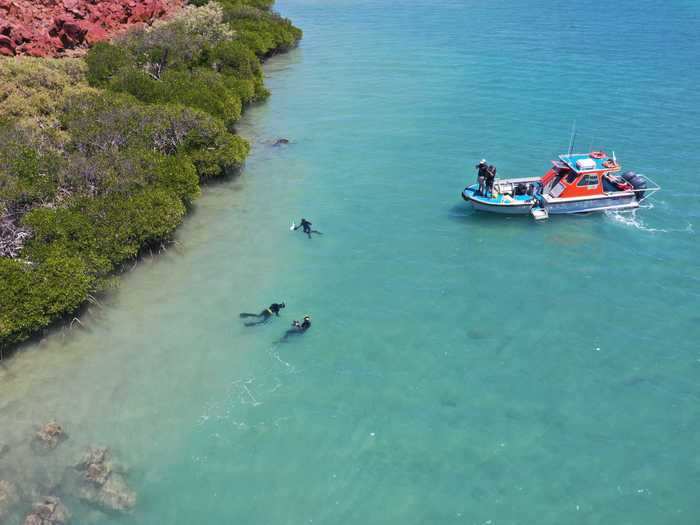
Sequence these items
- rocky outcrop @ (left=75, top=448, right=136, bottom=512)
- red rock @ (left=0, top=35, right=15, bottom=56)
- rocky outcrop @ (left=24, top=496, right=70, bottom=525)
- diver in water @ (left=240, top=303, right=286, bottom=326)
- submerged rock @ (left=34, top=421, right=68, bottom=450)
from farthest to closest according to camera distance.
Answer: red rock @ (left=0, top=35, right=15, bottom=56), diver in water @ (left=240, top=303, right=286, bottom=326), submerged rock @ (left=34, top=421, right=68, bottom=450), rocky outcrop @ (left=75, top=448, right=136, bottom=512), rocky outcrop @ (left=24, top=496, right=70, bottom=525)

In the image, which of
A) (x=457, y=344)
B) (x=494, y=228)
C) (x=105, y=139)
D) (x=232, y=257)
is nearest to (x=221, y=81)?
(x=105, y=139)

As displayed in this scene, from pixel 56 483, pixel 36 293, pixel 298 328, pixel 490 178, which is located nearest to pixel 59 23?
pixel 36 293

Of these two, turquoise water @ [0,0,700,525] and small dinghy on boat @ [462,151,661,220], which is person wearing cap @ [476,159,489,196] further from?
turquoise water @ [0,0,700,525]

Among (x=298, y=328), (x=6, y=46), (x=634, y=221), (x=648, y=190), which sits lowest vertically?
(x=298, y=328)

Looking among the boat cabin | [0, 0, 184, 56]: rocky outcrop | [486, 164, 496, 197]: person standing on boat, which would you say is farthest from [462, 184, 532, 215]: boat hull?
[0, 0, 184, 56]: rocky outcrop

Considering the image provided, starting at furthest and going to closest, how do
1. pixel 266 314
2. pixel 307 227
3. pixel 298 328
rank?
pixel 307 227 < pixel 266 314 < pixel 298 328

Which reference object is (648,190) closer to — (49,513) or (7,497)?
(49,513)

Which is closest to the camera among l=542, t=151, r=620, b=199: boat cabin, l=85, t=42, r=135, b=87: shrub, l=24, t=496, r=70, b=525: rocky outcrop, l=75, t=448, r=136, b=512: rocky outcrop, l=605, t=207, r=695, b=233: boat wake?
l=24, t=496, r=70, b=525: rocky outcrop
